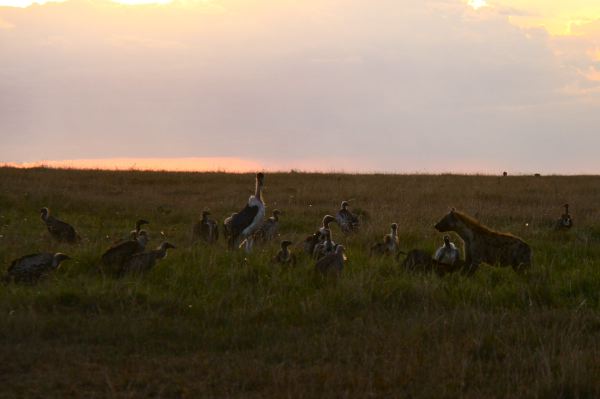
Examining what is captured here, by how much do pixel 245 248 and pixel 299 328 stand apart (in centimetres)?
523

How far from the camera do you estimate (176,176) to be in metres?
35.6

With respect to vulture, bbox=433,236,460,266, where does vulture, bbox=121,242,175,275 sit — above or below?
below

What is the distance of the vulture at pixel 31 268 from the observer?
10.2 m

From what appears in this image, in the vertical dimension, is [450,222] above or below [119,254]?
above

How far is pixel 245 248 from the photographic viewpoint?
13.5 m

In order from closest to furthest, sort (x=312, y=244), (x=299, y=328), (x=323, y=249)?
(x=299, y=328) < (x=323, y=249) < (x=312, y=244)

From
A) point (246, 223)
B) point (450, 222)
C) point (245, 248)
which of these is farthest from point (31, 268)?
point (450, 222)

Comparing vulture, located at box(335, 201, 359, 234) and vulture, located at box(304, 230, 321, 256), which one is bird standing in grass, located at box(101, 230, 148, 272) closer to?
vulture, located at box(304, 230, 321, 256)

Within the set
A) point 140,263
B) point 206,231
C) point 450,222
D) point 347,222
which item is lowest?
point 140,263

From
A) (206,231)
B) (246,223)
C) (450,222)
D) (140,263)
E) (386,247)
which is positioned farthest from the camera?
(206,231)

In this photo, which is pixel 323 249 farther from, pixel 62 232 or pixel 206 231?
pixel 62 232

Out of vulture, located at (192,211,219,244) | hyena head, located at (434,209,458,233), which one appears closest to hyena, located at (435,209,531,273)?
hyena head, located at (434,209,458,233)

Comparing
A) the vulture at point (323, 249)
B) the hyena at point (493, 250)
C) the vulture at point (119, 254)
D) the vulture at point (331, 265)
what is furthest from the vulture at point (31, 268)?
the hyena at point (493, 250)

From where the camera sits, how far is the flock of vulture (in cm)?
1041
